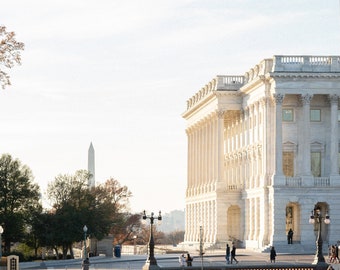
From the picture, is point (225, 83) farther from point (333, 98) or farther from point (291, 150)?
point (333, 98)

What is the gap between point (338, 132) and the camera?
390 feet

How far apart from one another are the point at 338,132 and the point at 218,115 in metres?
19.6

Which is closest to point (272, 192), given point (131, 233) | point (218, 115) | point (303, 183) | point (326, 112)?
point (303, 183)

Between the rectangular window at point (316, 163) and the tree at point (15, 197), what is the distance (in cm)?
2939

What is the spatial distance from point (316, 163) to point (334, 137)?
3.66 meters

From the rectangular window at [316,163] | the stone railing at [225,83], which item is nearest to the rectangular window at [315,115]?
the rectangular window at [316,163]

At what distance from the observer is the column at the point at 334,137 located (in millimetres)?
116188

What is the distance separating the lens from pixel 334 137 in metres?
116

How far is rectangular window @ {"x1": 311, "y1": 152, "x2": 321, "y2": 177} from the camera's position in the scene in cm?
11800

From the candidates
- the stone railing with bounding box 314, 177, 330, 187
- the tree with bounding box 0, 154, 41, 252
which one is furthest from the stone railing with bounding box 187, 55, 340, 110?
the tree with bounding box 0, 154, 41, 252

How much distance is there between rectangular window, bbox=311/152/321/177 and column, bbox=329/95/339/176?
1.94 m

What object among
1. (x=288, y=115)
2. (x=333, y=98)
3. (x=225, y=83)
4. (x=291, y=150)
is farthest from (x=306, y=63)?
(x=225, y=83)

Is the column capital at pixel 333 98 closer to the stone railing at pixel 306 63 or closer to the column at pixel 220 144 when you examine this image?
the stone railing at pixel 306 63

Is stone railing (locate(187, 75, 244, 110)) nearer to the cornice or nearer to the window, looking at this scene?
the window
